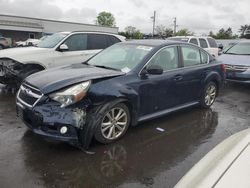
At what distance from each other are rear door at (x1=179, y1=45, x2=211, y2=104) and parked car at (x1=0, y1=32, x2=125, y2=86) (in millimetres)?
3775

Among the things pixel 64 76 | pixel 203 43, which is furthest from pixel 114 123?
pixel 203 43

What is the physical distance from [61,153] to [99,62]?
6.75 ft

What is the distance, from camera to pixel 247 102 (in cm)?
808

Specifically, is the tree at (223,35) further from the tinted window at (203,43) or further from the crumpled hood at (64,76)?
the crumpled hood at (64,76)

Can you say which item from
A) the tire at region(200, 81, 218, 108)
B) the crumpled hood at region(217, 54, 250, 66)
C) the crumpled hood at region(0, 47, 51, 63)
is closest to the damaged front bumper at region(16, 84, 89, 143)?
the tire at region(200, 81, 218, 108)

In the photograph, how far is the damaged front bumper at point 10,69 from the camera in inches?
307

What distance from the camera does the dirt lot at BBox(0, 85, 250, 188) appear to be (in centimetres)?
371

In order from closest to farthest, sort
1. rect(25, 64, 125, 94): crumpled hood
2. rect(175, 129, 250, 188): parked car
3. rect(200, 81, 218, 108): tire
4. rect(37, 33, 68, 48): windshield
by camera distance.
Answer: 1. rect(175, 129, 250, 188): parked car
2. rect(25, 64, 125, 94): crumpled hood
3. rect(200, 81, 218, 108): tire
4. rect(37, 33, 68, 48): windshield

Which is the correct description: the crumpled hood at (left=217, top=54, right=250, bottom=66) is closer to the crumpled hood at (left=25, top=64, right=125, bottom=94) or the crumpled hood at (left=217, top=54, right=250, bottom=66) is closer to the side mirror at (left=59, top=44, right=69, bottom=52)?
the side mirror at (left=59, top=44, right=69, bottom=52)

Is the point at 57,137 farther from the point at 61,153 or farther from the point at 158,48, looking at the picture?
the point at 158,48

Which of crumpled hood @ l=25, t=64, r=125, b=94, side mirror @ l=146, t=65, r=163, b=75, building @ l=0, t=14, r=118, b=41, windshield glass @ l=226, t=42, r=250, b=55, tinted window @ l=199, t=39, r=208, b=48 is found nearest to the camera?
crumpled hood @ l=25, t=64, r=125, b=94

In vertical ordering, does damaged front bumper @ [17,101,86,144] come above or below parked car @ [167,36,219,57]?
below

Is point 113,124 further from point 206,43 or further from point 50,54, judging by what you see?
point 206,43

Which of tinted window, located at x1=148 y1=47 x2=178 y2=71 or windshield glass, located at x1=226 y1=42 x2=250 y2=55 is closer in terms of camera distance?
tinted window, located at x1=148 y1=47 x2=178 y2=71
